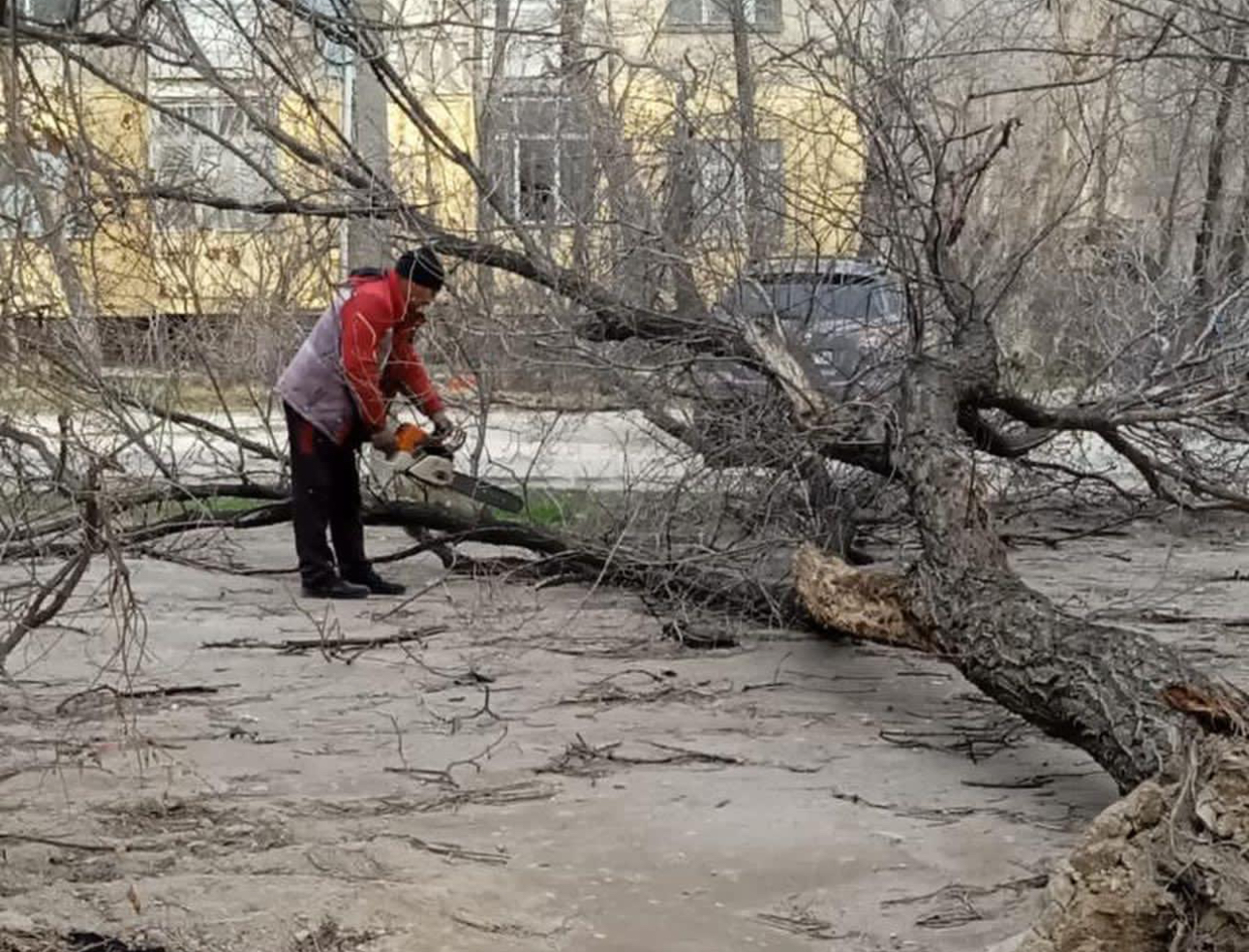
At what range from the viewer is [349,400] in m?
7.71

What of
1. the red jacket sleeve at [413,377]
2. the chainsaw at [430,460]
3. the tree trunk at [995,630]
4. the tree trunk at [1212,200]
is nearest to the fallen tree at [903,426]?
the tree trunk at [995,630]

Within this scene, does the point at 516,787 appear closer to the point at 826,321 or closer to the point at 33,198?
the point at 33,198

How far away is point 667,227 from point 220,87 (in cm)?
247

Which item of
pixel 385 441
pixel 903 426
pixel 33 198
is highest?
pixel 33 198

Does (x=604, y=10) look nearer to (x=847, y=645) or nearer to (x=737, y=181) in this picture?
(x=737, y=181)

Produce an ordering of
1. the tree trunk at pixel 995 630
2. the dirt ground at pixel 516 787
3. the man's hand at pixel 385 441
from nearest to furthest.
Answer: the dirt ground at pixel 516 787
the tree trunk at pixel 995 630
the man's hand at pixel 385 441

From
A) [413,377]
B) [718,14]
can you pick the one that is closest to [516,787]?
[413,377]

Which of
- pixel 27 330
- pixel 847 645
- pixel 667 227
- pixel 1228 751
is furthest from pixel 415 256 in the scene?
pixel 1228 751

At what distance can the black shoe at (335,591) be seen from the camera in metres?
7.76

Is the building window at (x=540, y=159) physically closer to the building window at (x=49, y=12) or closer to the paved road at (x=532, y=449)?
the paved road at (x=532, y=449)

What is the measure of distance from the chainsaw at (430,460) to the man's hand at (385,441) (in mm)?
22

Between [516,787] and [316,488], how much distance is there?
10.3ft

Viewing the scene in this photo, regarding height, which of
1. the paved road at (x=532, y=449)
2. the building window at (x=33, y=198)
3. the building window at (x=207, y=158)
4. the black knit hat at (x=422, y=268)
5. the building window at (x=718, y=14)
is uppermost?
the building window at (x=718, y=14)

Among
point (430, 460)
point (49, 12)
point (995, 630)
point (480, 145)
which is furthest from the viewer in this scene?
point (480, 145)
